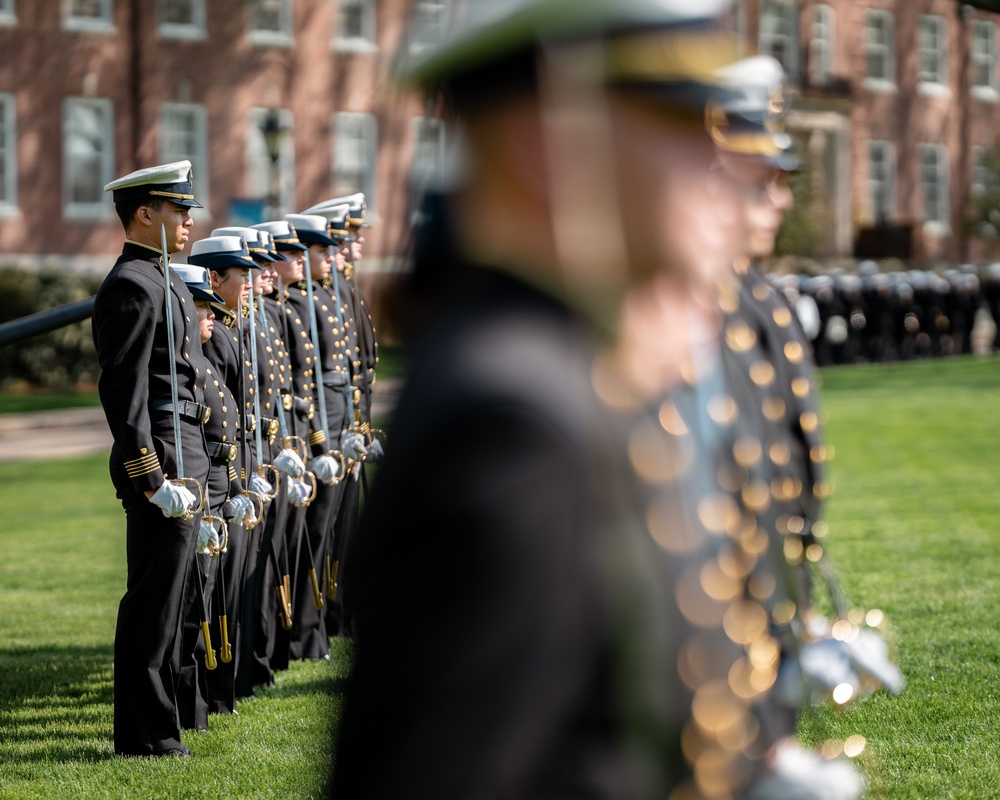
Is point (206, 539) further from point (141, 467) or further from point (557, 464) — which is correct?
point (557, 464)

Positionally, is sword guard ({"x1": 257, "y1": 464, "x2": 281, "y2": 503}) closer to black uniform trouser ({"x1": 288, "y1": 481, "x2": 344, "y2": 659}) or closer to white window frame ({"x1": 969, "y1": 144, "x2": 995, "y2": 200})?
black uniform trouser ({"x1": 288, "y1": 481, "x2": 344, "y2": 659})

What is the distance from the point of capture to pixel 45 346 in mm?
29562

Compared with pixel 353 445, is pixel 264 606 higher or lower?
lower

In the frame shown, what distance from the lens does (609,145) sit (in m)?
1.62

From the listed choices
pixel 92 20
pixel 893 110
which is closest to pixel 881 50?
pixel 893 110

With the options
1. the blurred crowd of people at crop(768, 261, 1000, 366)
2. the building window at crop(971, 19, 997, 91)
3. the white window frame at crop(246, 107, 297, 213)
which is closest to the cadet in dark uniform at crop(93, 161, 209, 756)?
the blurred crowd of people at crop(768, 261, 1000, 366)

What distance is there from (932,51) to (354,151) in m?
19.7

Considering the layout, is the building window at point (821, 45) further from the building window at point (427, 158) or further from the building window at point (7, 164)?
the building window at point (427, 158)

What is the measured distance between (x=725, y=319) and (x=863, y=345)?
31489mm

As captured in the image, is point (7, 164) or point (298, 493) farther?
point (7, 164)

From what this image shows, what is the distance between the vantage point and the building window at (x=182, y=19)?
109 ft

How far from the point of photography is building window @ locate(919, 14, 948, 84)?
151 feet

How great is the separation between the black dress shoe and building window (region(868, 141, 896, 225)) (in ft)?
133

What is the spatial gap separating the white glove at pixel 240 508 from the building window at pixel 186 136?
87.5 ft
